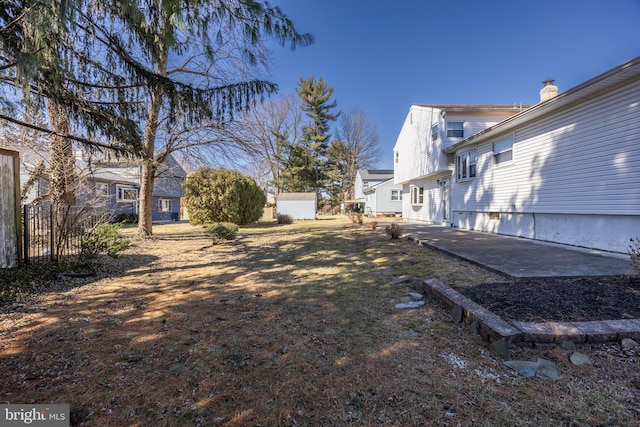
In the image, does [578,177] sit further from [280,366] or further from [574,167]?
[280,366]

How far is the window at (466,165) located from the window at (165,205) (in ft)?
77.5

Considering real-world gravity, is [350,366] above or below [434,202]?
below

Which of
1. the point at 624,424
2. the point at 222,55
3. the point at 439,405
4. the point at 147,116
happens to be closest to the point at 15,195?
the point at 147,116

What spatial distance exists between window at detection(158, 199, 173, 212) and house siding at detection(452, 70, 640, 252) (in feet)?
82.7

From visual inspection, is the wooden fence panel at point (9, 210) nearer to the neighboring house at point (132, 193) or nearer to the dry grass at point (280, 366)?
the dry grass at point (280, 366)

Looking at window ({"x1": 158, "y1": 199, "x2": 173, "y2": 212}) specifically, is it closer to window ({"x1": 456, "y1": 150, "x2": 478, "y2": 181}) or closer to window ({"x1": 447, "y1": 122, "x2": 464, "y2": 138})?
window ({"x1": 447, "y1": 122, "x2": 464, "y2": 138})

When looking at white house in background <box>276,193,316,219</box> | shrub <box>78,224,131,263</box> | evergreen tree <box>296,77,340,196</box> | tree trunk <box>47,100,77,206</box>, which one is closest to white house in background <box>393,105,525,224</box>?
white house in background <box>276,193,316,219</box>

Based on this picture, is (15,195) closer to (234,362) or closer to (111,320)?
(111,320)

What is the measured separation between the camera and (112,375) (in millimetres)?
2209

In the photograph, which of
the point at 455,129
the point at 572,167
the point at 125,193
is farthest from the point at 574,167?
the point at 125,193

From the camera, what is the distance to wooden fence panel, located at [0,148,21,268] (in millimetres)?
4977

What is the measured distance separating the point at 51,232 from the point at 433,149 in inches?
582

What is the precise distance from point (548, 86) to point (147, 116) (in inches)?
552

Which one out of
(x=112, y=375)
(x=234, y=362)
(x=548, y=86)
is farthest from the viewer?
(x=548, y=86)
